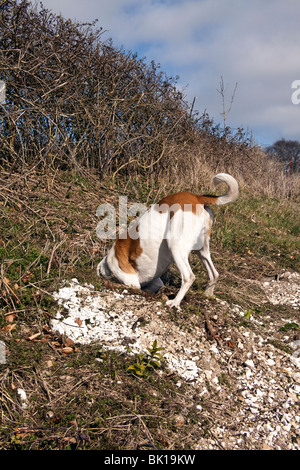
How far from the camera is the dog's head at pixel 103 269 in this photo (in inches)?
203

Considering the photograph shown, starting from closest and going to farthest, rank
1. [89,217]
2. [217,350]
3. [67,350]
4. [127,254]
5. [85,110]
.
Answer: [67,350], [217,350], [127,254], [89,217], [85,110]

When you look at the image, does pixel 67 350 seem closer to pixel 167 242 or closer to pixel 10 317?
pixel 10 317

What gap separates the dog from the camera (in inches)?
176

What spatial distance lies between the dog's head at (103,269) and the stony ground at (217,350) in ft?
1.46

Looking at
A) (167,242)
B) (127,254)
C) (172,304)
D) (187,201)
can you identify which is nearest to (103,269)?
(127,254)

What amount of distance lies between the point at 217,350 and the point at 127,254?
170cm

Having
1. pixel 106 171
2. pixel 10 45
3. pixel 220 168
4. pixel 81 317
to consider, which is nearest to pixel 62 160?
pixel 106 171

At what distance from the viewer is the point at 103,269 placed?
17.0 ft

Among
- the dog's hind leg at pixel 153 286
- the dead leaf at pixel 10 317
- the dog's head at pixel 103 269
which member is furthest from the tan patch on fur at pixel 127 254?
the dead leaf at pixel 10 317

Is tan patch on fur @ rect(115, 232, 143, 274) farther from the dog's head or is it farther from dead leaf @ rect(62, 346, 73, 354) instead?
dead leaf @ rect(62, 346, 73, 354)

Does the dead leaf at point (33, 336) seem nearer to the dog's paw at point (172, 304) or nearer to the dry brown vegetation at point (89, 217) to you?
the dry brown vegetation at point (89, 217)
